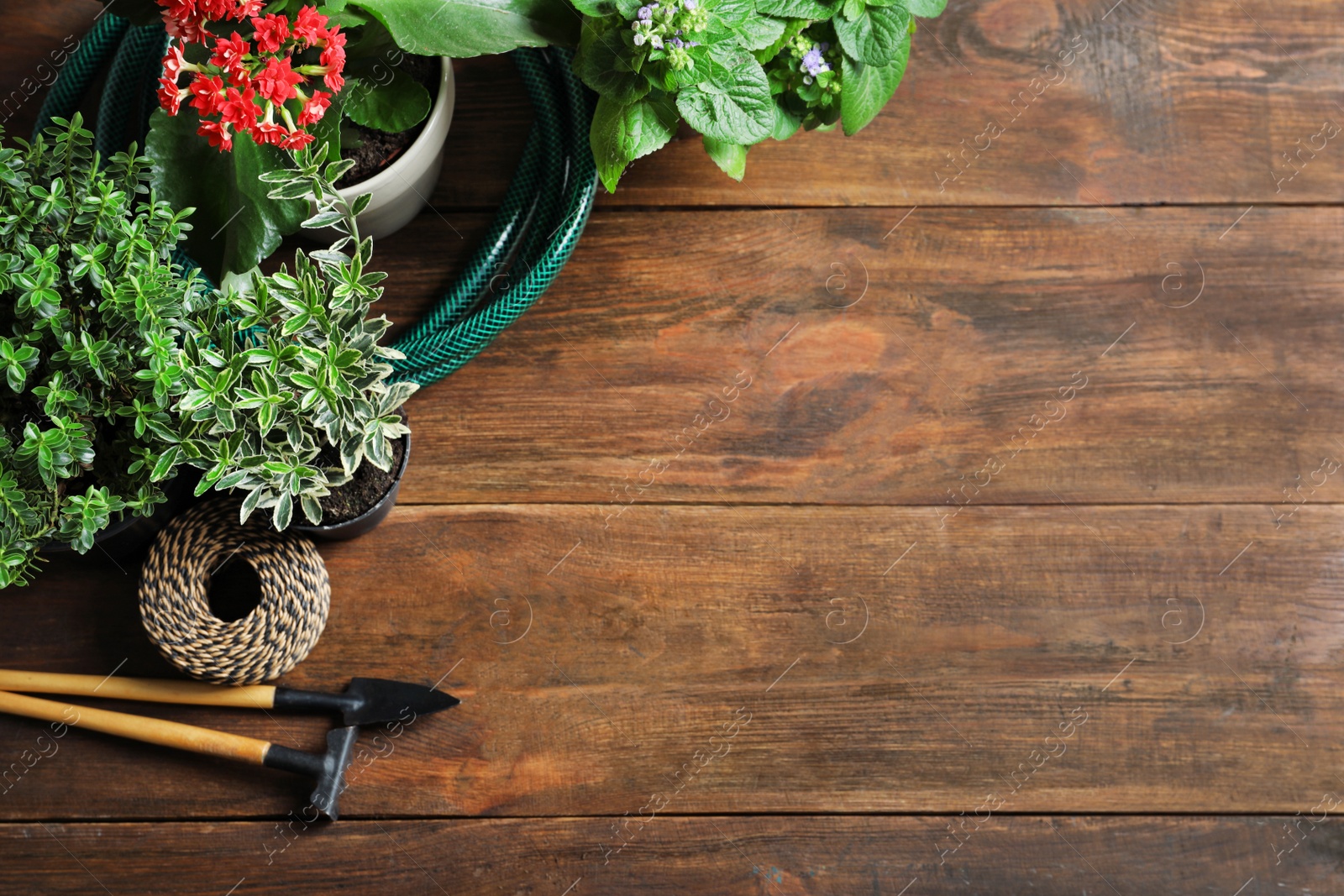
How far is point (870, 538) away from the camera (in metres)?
1.21

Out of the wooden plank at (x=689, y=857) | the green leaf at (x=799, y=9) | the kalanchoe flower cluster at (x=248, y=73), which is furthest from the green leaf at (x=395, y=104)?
the wooden plank at (x=689, y=857)

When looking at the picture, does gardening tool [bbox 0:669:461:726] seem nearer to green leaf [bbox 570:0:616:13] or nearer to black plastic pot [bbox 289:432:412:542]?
black plastic pot [bbox 289:432:412:542]

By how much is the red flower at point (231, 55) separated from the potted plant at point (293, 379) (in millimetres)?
90

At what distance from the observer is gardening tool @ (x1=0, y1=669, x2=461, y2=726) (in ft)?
3.64

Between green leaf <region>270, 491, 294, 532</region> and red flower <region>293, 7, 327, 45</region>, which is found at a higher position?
red flower <region>293, 7, 327, 45</region>

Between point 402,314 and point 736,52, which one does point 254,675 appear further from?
point 736,52

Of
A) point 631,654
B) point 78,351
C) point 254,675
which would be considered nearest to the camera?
point 78,351

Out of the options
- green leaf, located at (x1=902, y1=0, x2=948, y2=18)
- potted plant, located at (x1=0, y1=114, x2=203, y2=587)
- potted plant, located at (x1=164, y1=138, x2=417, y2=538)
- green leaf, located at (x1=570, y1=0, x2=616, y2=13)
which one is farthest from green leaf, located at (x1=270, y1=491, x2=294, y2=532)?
green leaf, located at (x1=902, y1=0, x2=948, y2=18)

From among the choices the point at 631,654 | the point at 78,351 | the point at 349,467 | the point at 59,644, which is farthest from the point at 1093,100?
the point at 59,644

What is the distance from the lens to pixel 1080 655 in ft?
3.96

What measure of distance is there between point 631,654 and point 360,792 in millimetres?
373

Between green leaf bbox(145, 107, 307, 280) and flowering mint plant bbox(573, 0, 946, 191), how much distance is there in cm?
33

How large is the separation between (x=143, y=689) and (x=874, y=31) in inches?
44.0

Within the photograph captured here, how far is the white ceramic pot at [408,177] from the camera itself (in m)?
Answer: 1.03
